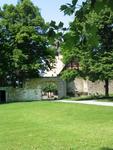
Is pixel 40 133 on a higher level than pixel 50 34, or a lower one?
lower

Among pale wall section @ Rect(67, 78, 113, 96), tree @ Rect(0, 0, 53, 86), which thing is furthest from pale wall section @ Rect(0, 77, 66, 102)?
pale wall section @ Rect(67, 78, 113, 96)

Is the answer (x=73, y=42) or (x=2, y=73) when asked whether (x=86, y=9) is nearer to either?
(x=73, y=42)

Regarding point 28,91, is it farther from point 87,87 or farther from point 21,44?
point 87,87

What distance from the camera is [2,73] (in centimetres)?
5172

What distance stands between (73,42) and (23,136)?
1023cm

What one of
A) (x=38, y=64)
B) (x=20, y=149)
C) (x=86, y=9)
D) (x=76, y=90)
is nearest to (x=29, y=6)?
(x=38, y=64)

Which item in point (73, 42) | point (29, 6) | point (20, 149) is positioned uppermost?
point (29, 6)

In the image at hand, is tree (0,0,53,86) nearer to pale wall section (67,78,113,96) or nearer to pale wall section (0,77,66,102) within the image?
pale wall section (0,77,66,102)

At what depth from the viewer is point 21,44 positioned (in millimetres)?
53938

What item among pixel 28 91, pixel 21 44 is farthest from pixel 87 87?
pixel 21 44

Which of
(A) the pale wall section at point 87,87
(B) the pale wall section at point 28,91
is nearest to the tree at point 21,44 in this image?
(B) the pale wall section at point 28,91

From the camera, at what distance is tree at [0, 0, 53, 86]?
5253 centimetres

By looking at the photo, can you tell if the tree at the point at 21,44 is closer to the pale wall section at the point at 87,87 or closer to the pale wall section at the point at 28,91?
the pale wall section at the point at 28,91

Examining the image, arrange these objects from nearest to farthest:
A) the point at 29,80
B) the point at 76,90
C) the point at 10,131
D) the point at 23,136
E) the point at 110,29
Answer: the point at 23,136
the point at 10,131
the point at 110,29
the point at 29,80
the point at 76,90
